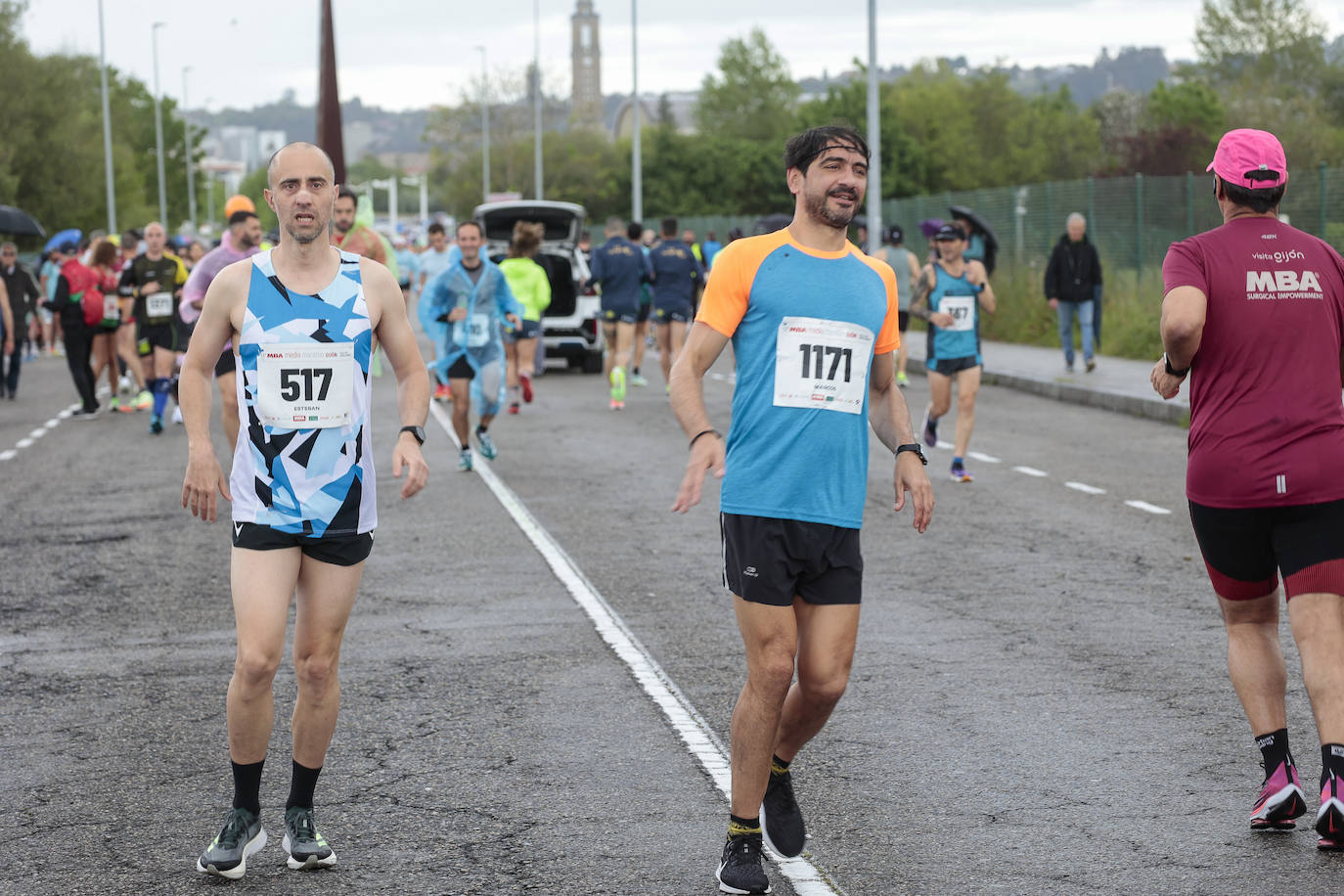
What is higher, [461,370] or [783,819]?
[461,370]

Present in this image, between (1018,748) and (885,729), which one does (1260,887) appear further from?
(885,729)

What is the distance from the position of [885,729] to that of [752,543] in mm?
1949

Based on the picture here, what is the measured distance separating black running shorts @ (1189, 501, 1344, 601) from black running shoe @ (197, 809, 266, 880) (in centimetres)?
282

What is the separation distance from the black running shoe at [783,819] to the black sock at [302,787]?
4.12ft

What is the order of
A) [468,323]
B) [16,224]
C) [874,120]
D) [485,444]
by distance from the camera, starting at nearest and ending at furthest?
[468,323], [485,444], [874,120], [16,224]

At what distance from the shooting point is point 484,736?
6.41 m

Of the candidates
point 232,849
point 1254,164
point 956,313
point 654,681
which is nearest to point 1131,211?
point 956,313

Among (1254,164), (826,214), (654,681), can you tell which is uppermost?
(1254,164)

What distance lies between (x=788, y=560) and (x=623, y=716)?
208 cm

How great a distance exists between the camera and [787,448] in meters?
4.79

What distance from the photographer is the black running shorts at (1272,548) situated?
5172 millimetres

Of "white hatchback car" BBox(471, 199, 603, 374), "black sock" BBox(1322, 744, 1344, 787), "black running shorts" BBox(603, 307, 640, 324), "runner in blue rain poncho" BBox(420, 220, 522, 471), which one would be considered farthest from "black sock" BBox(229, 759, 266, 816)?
"white hatchback car" BBox(471, 199, 603, 374)

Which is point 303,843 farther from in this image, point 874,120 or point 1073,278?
point 874,120

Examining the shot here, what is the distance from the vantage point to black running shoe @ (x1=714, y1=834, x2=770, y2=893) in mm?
4723
